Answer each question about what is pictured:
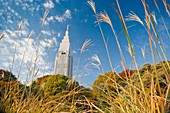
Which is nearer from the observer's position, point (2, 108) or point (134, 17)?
point (134, 17)

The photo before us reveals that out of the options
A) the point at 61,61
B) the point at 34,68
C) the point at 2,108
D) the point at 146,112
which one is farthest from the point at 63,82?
the point at 61,61

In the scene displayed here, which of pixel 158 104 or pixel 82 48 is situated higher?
pixel 82 48

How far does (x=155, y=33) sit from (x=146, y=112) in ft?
2.49

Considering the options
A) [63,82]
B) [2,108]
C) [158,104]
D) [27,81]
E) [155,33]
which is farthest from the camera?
[63,82]

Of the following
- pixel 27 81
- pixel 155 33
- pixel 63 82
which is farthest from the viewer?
pixel 63 82

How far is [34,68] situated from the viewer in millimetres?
4215

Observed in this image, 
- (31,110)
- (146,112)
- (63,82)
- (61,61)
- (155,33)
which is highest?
(61,61)

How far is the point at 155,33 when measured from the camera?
2.30 metres

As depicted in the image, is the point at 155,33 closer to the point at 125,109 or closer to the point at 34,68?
the point at 125,109

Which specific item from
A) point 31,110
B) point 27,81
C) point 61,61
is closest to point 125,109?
point 31,110

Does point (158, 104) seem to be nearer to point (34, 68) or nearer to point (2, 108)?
point (2, 108)

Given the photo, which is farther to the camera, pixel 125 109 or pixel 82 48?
pixel 82 48

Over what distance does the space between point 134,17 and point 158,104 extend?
1.05m

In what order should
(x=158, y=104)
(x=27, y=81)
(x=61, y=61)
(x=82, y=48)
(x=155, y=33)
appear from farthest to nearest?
(x=61, y=61)
(x=27, y=81)
(x=82, y=48)
(x=155, y=33)
(x=158, y=104)
